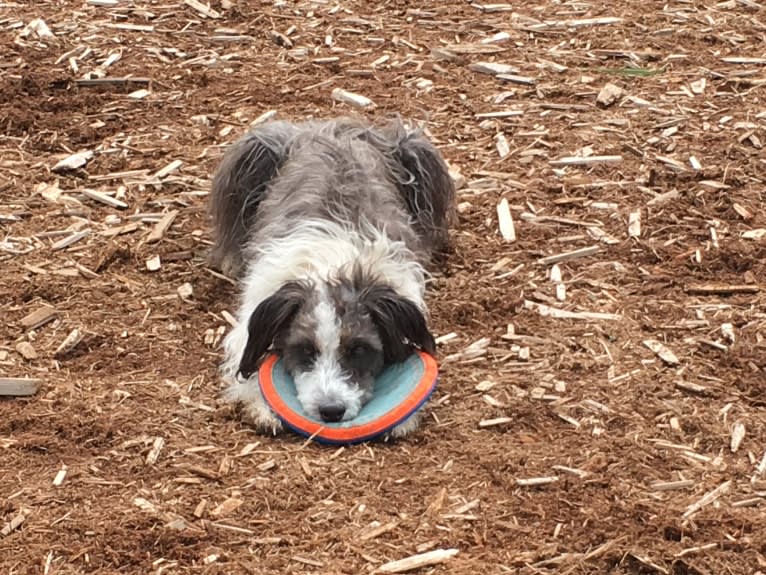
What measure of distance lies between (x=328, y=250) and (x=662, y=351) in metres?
1.89

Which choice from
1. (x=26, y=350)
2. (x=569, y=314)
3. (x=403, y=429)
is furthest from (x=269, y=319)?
(x=569, y=314)

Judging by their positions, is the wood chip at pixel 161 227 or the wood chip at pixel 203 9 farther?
the wood chip at pixel 203 9

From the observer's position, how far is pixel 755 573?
5.04m

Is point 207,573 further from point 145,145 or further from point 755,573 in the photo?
point 145,145

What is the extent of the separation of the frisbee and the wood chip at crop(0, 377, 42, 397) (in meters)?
1.17

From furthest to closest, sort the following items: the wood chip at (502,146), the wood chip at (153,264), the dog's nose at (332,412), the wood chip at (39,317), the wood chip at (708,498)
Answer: the wood chip at (502,146) → the wood chip at (153,264) → the wood chip at (39,317) → the dog's nose at (332,412) → the wood chip at (708,498)

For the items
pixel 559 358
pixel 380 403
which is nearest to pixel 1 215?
pixel 380 403

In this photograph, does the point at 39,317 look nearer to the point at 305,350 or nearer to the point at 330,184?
the point at 305,350

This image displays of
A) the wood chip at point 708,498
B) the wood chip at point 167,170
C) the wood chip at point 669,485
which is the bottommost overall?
the wood chip at point 167,170

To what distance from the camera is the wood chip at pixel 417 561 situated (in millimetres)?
5039

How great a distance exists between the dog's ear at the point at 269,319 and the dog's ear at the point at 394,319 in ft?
1.14

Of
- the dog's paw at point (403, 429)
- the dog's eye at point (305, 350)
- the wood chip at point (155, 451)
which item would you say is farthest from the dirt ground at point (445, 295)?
the dog's eye at point (305, 350)

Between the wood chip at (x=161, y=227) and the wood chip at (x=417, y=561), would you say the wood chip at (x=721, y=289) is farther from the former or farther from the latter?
the wood chip at (x=161, y=227)

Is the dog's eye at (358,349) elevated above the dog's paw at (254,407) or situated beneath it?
elevated above
